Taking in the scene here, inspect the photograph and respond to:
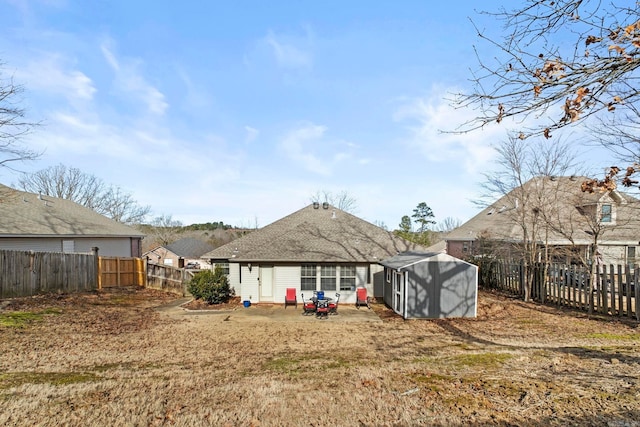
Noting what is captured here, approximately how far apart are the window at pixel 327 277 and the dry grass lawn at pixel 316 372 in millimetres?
4878

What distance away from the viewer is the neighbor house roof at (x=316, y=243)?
17.3 m

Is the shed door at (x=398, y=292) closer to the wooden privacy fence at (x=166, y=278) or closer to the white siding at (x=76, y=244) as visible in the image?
the wooden privacy fence at (x=166, y=278)

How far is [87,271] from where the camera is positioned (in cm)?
1827

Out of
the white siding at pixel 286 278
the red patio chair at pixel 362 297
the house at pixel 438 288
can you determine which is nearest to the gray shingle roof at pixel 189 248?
the white siding at pixel 286 278

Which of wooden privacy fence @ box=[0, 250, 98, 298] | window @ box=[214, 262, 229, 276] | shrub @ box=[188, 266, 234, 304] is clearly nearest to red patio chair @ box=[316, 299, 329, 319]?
shrub @ box=[188, 266, 234, 304]

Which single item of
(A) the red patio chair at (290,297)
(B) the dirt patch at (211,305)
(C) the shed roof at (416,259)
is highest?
(C) the shed roof at (416,259)

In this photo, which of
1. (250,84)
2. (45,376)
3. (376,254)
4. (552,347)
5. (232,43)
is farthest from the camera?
(376,254)

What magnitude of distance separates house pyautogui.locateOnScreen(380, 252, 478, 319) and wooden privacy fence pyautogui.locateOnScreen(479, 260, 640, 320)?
149 inches

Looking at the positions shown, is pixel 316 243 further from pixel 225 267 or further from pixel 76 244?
pixel 76 244

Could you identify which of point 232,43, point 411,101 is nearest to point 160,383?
point 411,101

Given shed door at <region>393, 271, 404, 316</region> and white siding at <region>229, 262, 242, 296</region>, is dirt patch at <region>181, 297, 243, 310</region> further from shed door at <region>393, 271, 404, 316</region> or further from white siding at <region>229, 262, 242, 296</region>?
shed door at <region>393, 271, 404, 316</region>

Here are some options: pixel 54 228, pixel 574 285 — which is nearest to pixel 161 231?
pixel 54 228

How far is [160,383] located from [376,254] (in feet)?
42.1

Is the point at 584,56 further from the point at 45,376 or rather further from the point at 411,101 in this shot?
the point at 45,376
